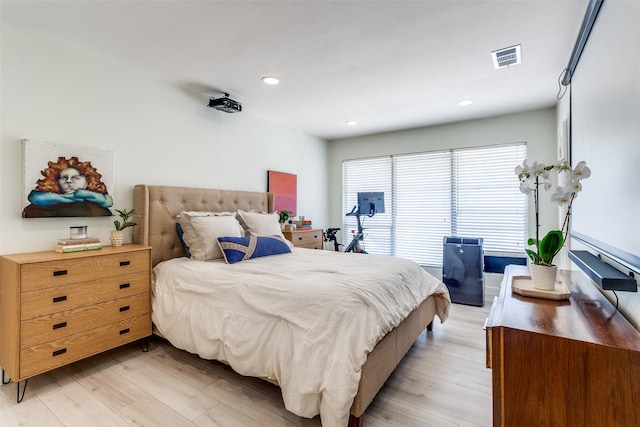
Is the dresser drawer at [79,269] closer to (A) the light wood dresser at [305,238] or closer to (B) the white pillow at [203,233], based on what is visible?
(B) the white pillow at [203,233]

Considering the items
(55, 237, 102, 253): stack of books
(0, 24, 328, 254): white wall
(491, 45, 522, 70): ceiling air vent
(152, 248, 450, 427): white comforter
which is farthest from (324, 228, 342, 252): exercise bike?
(55, 237, 102, 253): stack of books

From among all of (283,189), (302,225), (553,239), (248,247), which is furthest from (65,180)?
(553,239)

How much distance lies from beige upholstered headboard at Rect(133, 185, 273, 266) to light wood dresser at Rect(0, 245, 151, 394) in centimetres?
34

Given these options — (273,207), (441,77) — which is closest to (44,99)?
(273,207)

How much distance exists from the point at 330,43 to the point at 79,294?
8.41 feet

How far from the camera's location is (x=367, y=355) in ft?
5.24

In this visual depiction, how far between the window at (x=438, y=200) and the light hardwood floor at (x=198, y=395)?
2190mm

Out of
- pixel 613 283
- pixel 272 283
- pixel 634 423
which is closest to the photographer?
pixel 634 423

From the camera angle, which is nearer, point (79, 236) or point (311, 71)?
point (79, 236)

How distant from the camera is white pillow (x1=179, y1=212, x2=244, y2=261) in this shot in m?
2.72

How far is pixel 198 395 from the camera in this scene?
192 centimetres

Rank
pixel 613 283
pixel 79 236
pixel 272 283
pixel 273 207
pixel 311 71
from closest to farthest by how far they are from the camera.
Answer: pixel 613 283
pixel 272 283
pixel 79 236
pixel 311 71
pixel 273 207

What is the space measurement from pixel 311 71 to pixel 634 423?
2867mm

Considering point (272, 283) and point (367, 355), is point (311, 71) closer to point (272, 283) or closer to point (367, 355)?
point (272, 283)
